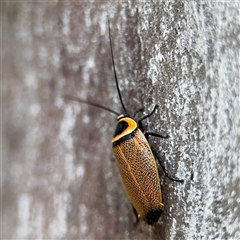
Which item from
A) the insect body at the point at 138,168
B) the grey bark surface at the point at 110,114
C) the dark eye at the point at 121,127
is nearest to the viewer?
the grey bark surface at the point at 110,114

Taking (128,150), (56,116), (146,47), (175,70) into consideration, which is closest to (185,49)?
(175,70)

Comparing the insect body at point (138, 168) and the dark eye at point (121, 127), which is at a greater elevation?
the dark eye at point (121, 127)

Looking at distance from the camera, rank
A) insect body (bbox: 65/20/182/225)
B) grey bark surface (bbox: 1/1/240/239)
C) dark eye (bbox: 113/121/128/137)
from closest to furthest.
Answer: grey bark surface (bbox: 1/1/240/239) < insect body (bbox: 65/20/182/225) < dark eye (bbox: 113/121/128/137)

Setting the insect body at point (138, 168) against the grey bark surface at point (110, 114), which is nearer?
the grey bark surface at point (110, 114)

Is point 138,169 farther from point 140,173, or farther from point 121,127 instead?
point 121,127

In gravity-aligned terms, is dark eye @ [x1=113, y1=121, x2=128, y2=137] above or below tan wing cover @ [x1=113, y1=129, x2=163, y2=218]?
above

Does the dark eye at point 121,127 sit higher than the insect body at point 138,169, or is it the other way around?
the dark eye at point 121,127

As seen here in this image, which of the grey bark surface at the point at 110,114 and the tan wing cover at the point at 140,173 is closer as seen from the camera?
the grey bark surface at the point at 110,114

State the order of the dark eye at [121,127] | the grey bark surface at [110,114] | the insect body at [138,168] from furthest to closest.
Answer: the dark eye at [121,127] → the insect body at [138,168] → the grey bark surface at [110,114]
